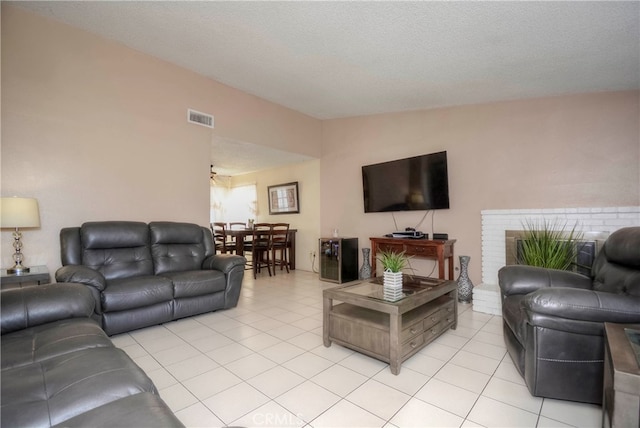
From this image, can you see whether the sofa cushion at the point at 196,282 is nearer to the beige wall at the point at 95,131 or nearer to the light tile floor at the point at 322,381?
the light tile floor at the point at 322,381

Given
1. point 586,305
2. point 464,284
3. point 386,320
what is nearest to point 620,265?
point 586,305

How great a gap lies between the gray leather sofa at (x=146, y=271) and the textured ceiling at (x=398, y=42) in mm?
2028

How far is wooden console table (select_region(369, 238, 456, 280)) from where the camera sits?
3.57 meters

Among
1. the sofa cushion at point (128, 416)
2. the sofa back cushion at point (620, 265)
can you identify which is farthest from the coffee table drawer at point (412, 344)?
the sofa cushion at point (128, 416)

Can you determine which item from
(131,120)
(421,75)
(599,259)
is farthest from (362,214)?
(131,120)

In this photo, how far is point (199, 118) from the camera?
3.87m

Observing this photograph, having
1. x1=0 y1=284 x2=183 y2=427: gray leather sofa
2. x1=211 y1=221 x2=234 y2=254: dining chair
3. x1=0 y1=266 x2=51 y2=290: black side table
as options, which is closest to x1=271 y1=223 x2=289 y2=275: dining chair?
x1=211 y1=221 x2=234 y2=254: dining chair

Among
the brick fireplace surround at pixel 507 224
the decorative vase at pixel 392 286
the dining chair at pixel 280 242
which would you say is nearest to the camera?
the decorative vase at pixel 392 286

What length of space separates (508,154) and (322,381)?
340cm

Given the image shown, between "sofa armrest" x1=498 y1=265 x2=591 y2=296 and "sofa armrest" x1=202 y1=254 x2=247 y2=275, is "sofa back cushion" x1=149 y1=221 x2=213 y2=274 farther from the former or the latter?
"sofa armrest" x1=498 y1=265 x2=591 y2=296

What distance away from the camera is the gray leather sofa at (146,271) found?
2480 mm

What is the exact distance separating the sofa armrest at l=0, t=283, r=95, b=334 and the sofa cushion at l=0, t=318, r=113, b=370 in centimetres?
4

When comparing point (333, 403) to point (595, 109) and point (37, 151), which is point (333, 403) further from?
point (595, 109)

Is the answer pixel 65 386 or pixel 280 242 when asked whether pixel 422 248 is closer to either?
pixel 280 242
